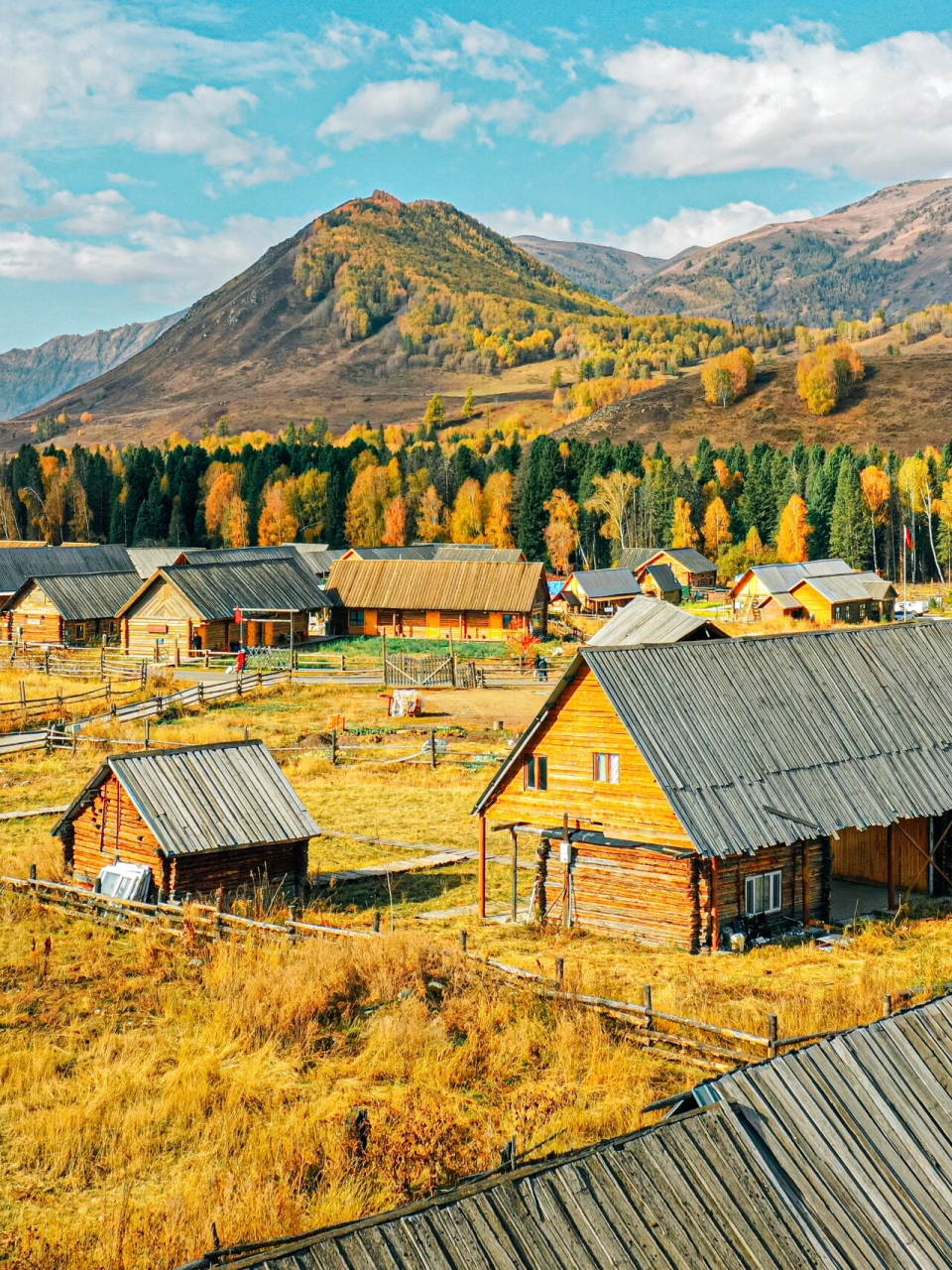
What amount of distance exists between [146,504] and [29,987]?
135379mm

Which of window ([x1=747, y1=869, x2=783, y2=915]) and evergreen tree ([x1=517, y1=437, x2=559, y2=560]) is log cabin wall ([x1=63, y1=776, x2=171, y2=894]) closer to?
window ([x1=747, y1=869, x2=783, y2=915])

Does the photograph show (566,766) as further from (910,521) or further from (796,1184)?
(910,521)

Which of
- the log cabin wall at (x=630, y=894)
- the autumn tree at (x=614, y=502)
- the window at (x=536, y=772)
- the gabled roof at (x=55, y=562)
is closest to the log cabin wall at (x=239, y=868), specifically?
the window at (x=536, y=772)

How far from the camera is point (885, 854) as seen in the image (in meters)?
28.1

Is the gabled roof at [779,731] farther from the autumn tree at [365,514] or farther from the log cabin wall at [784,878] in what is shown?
the autumn tree at [365,514]

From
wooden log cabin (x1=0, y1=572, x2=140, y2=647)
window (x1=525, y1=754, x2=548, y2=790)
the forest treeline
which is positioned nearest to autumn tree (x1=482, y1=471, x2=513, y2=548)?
the forest treeline

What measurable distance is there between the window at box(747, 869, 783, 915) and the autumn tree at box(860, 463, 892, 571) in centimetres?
10970

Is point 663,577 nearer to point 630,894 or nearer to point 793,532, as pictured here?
point 793,532

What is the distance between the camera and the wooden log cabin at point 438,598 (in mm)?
78188

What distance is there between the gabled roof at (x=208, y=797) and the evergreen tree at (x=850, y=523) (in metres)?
103

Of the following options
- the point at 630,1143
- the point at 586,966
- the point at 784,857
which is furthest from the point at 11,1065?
the point at 784,857

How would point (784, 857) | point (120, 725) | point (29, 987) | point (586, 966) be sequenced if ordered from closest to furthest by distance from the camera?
1. point (29, 987)
2. point (586, 966)
3. point (784, 857)
4. point (120, 725)

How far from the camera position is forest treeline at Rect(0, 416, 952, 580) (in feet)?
426

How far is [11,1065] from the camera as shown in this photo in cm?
1698
